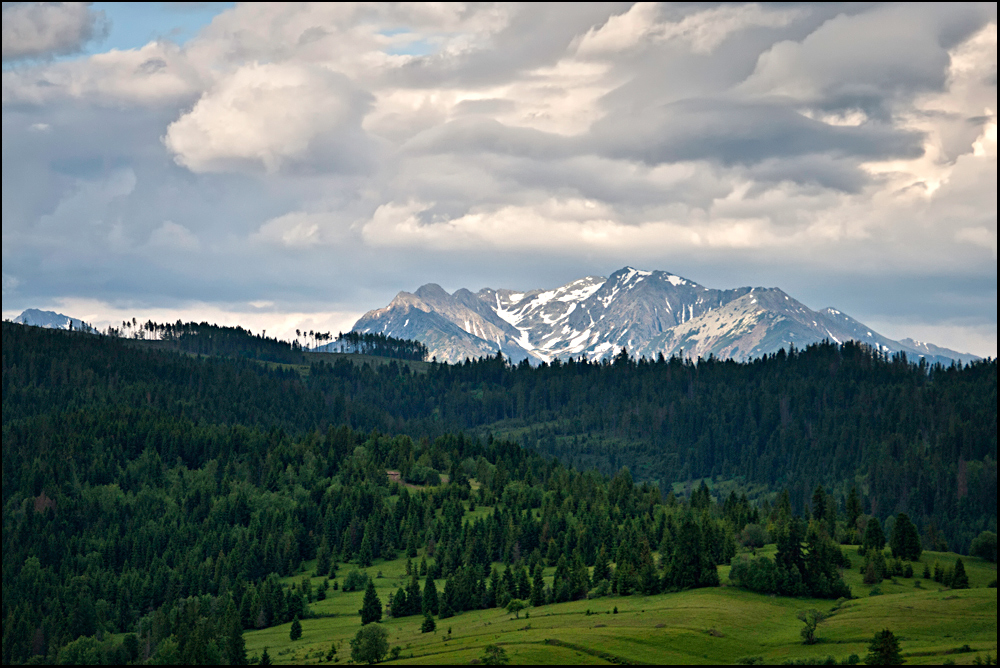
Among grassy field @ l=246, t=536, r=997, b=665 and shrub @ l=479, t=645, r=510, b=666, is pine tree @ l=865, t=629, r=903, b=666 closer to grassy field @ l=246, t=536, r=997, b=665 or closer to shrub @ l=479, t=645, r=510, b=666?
grassy field @ l=246, t=536, r=997, b=665

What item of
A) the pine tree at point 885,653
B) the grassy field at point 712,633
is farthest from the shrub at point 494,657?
the pine tree at point 885,653

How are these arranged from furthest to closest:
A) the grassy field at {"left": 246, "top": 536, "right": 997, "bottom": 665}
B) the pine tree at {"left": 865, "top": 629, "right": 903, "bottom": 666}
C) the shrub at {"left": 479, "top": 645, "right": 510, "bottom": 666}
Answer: the grassy field at {"left": 246, "top": 536, "right": 997, "bottom": 665}, the shrub at {"left": 479, "top": 645, "right": 510, "bottom": 666}, the pine tree at {"left": 865, "top": 629, "right": 903, "bottom": 666}

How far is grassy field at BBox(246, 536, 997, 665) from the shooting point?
509 ft

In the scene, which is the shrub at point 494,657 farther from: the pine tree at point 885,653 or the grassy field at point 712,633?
the pine tree at point 885,653

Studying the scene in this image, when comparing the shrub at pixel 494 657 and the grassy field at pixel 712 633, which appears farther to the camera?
the grassy field at pixel 712 633

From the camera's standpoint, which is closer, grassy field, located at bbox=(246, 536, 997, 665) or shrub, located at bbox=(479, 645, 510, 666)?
shrub, located at bbox=(479, 645, 510, 666)

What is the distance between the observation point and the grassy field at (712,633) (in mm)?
155250

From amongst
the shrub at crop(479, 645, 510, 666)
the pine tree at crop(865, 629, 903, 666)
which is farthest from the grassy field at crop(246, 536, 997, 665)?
the pine tree at crop(865, 629, 903, 666)

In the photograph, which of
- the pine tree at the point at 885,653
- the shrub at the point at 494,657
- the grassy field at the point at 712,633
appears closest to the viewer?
the pine tree at the point at 885,653

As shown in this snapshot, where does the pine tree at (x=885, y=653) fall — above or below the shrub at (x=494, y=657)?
above

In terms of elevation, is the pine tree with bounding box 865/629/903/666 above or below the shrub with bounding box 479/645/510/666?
above

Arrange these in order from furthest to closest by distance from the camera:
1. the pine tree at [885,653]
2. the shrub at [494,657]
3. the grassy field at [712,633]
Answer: the grassy field at [712,633], the shrub at [494,657], the pine tree at [885,653]

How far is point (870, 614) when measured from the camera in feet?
575

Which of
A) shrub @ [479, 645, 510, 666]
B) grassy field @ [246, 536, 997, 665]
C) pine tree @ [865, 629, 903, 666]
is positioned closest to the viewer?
pine tree @ [865, 629, 903, 666]
